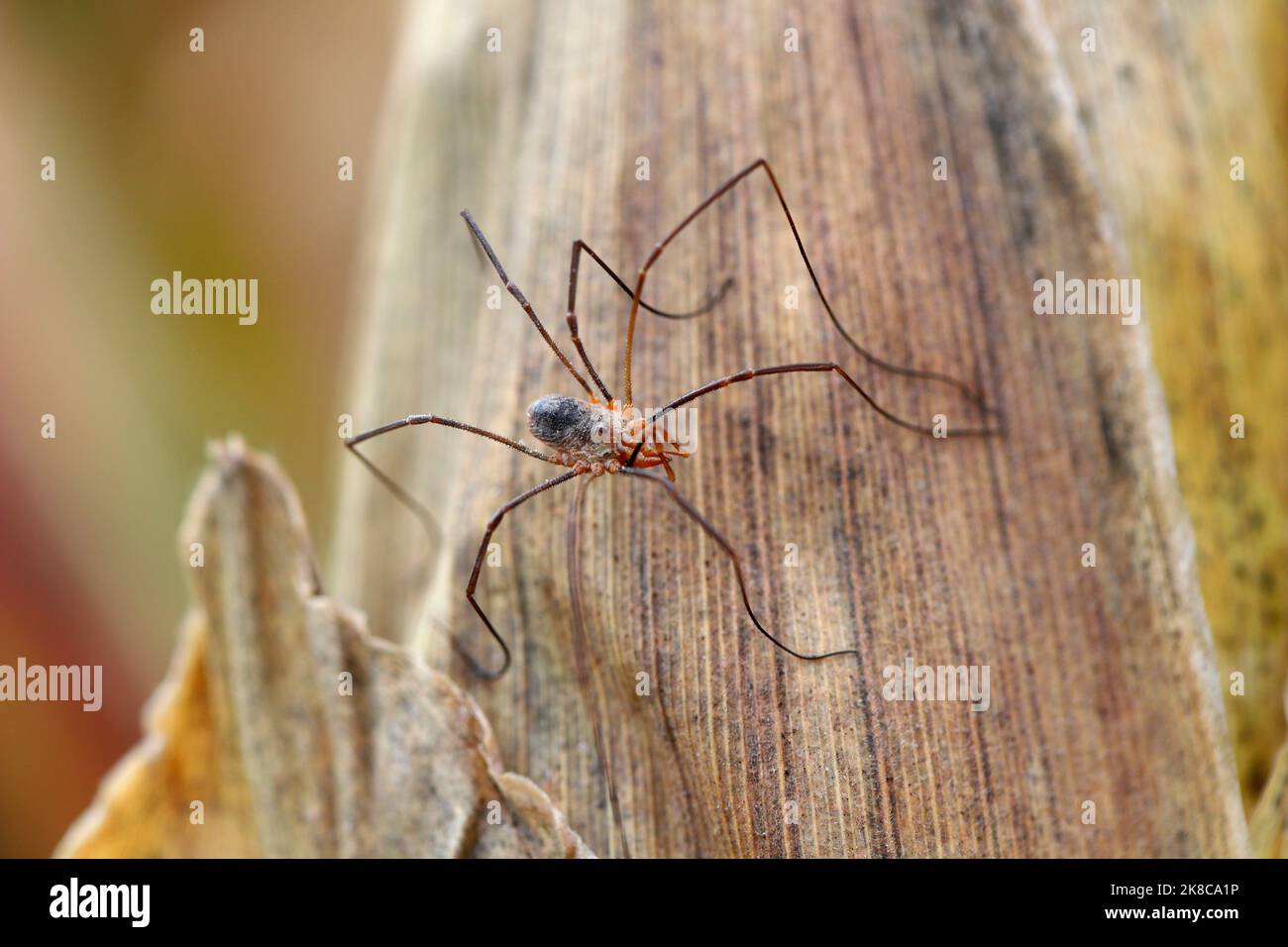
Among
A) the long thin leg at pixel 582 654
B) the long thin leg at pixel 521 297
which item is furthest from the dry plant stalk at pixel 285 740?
the long thin leg at pixel 521 297

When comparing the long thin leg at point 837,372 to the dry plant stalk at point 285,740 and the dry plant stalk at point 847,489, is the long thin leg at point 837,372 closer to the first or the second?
the dry plant stalk at point 847,489

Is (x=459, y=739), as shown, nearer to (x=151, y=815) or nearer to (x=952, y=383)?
(x=151, y=815)

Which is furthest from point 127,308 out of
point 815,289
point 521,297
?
point 815,289

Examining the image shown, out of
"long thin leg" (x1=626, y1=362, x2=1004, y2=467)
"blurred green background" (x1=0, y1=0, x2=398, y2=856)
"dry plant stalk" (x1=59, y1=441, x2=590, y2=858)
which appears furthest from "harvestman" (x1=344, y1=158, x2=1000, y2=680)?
"blurred green background" (x1=0, y1=0, x2=398, y2=856)

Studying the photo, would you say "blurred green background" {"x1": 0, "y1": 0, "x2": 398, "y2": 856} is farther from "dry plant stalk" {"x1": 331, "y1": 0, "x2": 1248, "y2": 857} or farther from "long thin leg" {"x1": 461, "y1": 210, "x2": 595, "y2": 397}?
"dry plant stalk" {"x1": 331, "y1": 0, "x2": 1248, "y2": 857}

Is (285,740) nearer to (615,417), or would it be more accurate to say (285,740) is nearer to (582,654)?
(582,654)
